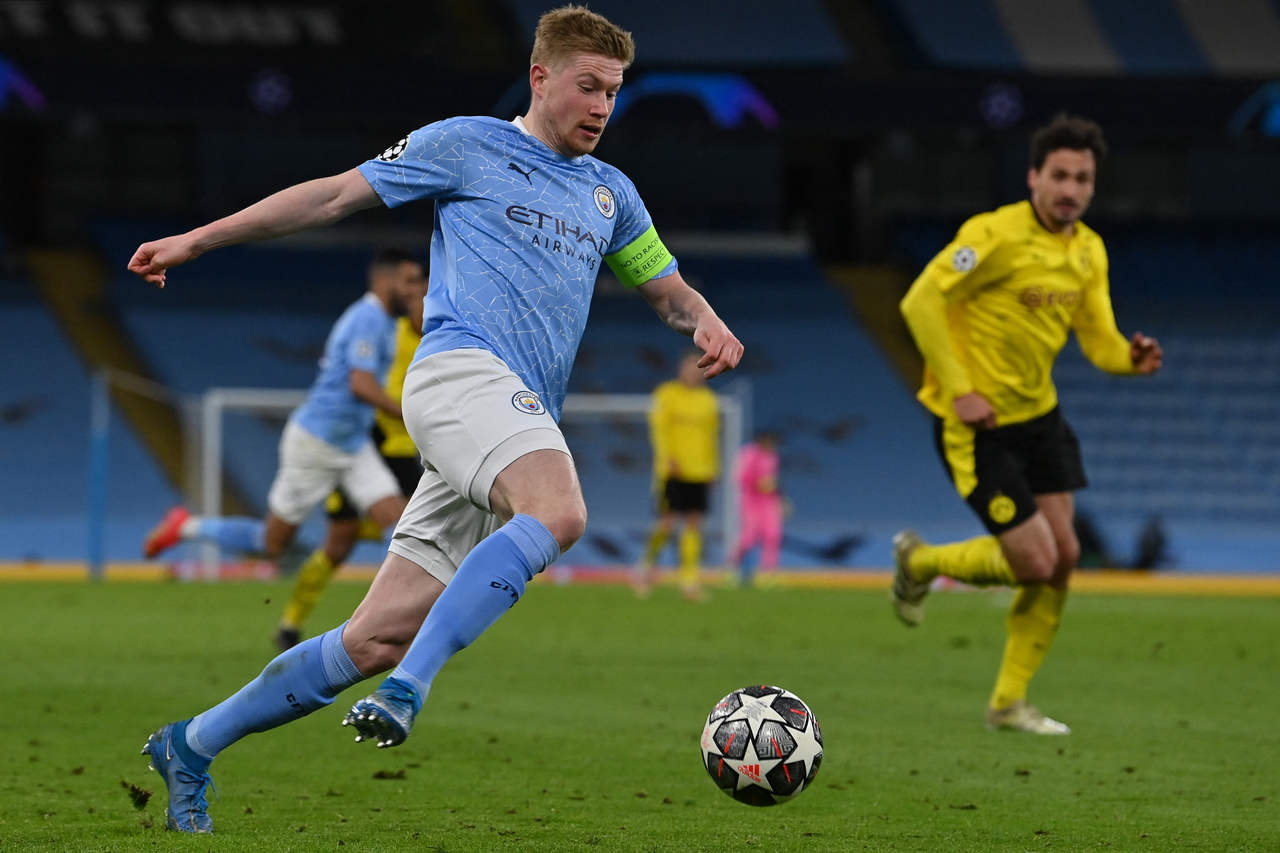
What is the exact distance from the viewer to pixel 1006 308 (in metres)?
7.95

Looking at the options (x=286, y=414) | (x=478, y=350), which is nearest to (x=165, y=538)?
(x=286, y=414)

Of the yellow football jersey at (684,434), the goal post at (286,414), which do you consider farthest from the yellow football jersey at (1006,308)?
the goal post at (286,414)

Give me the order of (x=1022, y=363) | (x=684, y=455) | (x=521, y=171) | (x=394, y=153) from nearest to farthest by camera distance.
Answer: (x=394, y=153) < (x=521, y=171) < (x=1022, y=363) < (x=684, y=455)

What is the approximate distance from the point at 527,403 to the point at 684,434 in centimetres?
1424

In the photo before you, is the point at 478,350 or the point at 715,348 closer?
the point at 478,350

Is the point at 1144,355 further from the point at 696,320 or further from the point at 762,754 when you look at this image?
the point at 762,754

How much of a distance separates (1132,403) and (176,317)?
48.3ft

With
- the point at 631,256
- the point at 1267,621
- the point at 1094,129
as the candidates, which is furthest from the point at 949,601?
the point at 631,256

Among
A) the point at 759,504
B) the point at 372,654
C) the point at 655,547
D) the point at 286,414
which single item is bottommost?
the point at 655,547

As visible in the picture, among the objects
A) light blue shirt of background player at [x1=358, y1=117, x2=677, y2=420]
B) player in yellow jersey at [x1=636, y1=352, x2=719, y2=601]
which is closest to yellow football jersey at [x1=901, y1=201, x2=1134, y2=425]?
light blue shirt of background player at [x1=358, y1=117, x2=677, y2=420]

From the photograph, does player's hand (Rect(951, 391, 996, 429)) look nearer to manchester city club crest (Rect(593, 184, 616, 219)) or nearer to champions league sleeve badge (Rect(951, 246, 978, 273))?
champions league sleeve badge (Rect(951, 246, 978, 273))

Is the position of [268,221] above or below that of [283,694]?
above

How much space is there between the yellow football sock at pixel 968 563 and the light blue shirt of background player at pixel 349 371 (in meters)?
4.06

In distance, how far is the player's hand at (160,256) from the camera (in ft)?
14.6
